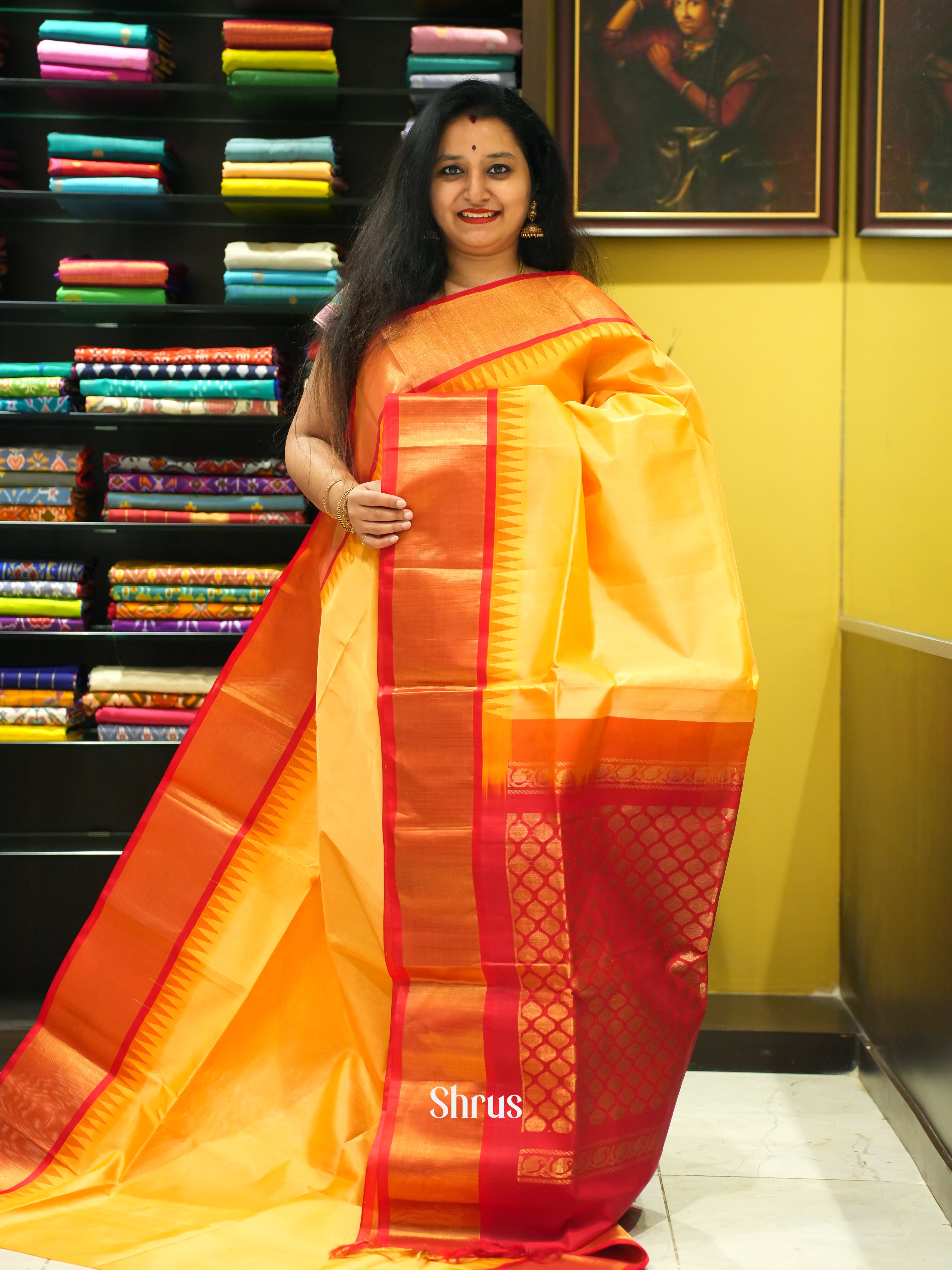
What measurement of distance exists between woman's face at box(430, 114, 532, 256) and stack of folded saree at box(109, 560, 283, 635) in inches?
38.5

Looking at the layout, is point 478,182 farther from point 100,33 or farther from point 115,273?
point 100,33

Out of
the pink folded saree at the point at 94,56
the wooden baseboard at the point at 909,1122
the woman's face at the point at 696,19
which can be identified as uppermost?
the woman's face at the point at 696,19

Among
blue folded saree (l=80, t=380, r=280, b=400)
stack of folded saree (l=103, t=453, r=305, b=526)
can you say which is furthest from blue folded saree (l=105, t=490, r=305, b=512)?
blue folded saree (l=80, t=380, r=280, b=400)

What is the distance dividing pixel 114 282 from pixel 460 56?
904 mm

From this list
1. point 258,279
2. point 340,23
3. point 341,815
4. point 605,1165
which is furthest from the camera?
point 340,23

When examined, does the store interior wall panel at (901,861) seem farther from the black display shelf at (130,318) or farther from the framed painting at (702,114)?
the black display shelf at (130,318)

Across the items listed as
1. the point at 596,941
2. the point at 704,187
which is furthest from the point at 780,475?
the point at 596,941

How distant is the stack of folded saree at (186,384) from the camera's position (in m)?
2.60

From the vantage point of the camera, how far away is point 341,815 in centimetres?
182

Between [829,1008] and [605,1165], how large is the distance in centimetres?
115

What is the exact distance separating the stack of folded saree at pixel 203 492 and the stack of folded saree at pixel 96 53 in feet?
2.71

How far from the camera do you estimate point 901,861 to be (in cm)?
223

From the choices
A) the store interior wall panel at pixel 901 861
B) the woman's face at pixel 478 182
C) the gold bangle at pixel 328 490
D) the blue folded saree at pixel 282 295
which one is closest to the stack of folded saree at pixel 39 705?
the blue folded saree at pixel 282 295

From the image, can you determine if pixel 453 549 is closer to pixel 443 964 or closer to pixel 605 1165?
pixel 443 964
